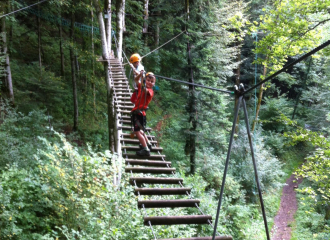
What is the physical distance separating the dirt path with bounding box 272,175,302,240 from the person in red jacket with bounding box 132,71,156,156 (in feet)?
21.6

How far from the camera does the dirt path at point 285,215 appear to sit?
30.1 feet

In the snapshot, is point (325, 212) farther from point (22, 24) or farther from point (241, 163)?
point (22, 24)

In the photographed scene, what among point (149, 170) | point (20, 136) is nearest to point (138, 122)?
point (149, 170)

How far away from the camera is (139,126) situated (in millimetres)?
3799

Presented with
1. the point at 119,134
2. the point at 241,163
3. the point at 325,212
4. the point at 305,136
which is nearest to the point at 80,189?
the point at 119,134

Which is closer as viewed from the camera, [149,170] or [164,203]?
[164,203]

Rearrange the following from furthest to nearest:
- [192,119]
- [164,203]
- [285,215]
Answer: [285,215], [192,119], [164,203]

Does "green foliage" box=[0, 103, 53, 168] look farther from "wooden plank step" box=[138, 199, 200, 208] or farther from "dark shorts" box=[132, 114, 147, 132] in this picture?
"wooden plank step" box=[138, 199, 200, 208]

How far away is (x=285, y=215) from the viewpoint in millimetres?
10625

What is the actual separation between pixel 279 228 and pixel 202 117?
19.6ft

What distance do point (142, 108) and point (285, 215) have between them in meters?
10.1

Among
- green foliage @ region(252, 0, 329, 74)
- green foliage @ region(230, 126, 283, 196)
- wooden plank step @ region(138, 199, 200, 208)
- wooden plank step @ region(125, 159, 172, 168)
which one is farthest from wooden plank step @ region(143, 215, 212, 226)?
green foliage @ region(230, 126, 283, 196)

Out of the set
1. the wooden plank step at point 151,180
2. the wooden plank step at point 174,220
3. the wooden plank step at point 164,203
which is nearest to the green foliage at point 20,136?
the wooden plank step at point 151,180

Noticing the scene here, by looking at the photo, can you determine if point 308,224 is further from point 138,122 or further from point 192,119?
point 138,122
